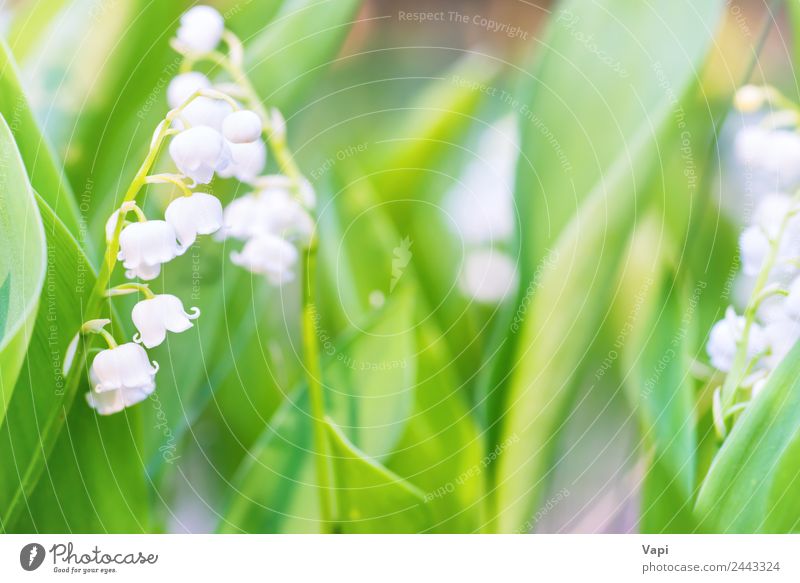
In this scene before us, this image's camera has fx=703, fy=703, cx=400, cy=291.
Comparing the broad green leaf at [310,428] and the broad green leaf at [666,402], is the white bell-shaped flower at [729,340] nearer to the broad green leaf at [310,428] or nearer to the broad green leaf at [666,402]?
the broad green leaf at [666,402]

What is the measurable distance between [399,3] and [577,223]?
0.23 meters

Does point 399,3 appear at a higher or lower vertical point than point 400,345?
higher

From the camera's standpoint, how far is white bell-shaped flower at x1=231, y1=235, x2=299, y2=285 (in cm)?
54

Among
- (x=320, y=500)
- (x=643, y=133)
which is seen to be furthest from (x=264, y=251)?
(x=643, y=133)

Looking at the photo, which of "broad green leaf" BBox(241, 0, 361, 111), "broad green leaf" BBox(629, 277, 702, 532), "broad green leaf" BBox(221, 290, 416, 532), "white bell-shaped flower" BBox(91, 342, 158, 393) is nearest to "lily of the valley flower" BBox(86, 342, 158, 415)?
"white bell-shaped flower" BBox(91, 342, 158, 393)

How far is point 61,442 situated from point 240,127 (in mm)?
269

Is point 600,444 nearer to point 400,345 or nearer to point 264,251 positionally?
point 400,345

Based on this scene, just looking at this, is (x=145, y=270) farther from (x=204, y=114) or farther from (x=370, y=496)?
(x=370, y=496)

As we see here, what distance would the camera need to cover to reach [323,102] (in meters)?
0.56

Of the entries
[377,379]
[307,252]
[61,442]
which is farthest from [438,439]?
[61,442]

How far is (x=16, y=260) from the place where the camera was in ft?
1.70

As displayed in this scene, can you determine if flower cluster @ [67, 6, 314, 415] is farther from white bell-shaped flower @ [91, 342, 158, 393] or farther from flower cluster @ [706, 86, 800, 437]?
flower cluster @ [706, 86, 800, 437]
